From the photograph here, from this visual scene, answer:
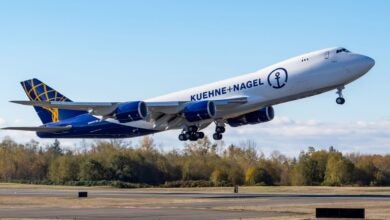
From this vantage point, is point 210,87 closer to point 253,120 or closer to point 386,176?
point 253,120

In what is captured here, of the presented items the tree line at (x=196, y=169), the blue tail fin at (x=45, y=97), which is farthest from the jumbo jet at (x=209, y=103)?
the tree line at (x=196, y=169)

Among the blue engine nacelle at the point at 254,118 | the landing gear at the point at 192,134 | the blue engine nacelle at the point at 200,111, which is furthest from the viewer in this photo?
the blue engine nacelle at the point at 254,118

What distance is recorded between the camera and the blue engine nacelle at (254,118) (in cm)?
6838

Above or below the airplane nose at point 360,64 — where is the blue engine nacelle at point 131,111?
below

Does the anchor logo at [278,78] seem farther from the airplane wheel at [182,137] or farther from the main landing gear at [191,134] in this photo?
the airplane wheel at [182,137]

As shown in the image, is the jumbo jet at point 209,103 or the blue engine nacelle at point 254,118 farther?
the blue engine nacelle at point 254,118

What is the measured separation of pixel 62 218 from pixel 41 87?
121 ft

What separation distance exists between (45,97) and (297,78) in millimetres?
28096

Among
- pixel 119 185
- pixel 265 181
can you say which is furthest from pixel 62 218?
pixel 265 181

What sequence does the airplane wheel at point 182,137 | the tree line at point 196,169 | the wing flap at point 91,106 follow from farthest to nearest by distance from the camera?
the tree line at point 196,169 → the airplane wheel at point 182,137 → the wing flap at point 91,106

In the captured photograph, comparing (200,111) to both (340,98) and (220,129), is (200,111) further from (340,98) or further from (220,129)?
(340,98)

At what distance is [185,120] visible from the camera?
216 ft

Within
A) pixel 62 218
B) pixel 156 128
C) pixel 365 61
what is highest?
pixel 365 61

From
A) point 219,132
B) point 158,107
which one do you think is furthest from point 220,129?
point 158,107
